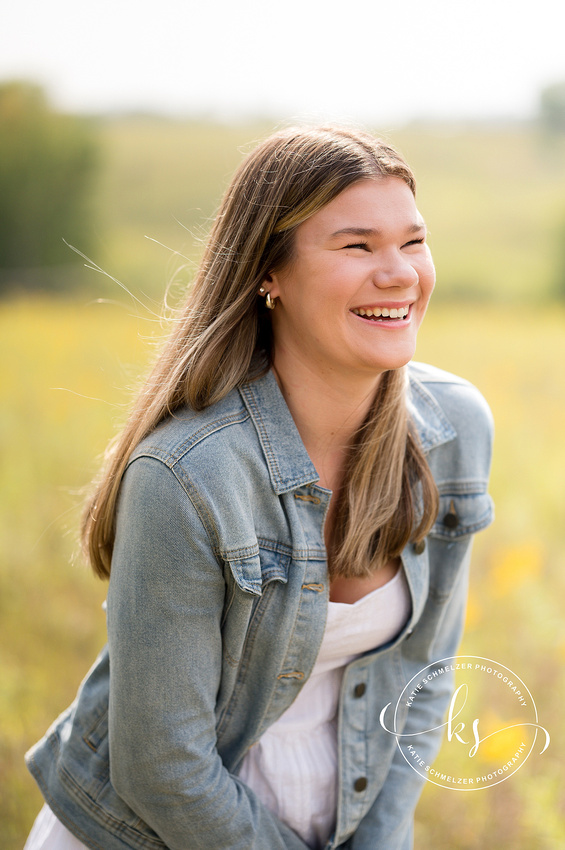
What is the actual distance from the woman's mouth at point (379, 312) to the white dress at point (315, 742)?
536mm

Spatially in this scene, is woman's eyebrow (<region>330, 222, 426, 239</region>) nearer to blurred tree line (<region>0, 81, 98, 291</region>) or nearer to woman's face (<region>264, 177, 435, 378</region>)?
woman's face (<region>264, 177, 435, 378</region>)

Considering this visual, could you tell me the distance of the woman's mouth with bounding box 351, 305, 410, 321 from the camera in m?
1.19

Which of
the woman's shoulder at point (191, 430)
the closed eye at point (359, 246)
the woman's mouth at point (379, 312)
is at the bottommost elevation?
the woman's shoulder at point (191, 430)

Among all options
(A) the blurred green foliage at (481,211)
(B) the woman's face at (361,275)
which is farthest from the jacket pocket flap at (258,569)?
(A) the blurred green foliage at (481,211)

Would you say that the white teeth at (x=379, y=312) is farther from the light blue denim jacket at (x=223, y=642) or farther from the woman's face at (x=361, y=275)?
the light blue denim jacket at (x=223, y=642)

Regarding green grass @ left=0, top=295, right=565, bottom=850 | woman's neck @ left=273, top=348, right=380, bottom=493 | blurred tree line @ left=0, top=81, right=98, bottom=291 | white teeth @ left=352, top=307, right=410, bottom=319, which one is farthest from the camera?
blurred tree line @ left=0, top=81, right=98, bottom=291

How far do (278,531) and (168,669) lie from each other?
0.98 ft

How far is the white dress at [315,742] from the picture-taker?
51.9 inches

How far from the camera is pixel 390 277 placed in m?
1.17

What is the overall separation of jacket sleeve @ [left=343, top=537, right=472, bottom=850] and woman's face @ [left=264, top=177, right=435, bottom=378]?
58cm

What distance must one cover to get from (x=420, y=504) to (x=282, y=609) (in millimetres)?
388

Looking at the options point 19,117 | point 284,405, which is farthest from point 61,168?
point 284,405

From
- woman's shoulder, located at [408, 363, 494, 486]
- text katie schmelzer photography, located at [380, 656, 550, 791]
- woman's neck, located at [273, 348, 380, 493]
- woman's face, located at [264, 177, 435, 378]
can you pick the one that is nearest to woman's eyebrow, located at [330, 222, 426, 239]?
woman's face, located at [264, 177, 435, 378]

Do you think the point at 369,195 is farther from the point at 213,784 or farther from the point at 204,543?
the point at 213,784
